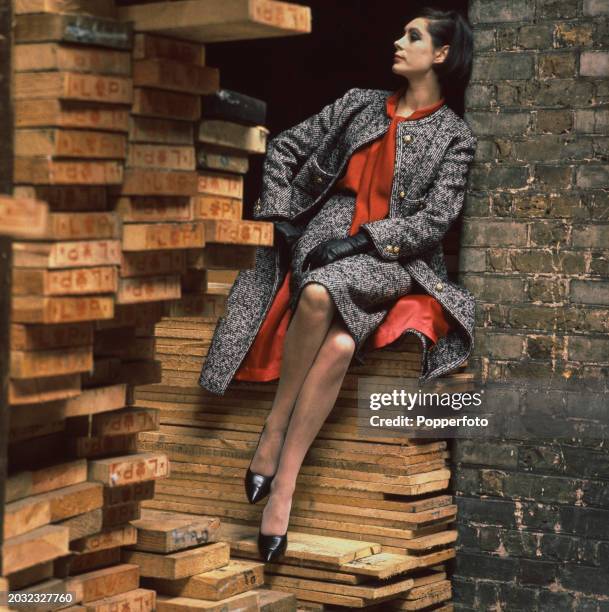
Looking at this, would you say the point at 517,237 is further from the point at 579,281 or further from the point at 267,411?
the point at 267,411

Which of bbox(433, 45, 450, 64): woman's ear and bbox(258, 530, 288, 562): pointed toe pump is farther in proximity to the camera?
bbox(433, 45, 450, 64): woman's ear

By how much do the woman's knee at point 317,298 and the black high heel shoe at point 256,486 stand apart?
68 cm

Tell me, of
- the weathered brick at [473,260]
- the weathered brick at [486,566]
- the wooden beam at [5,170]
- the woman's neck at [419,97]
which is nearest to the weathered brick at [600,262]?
the weathered brick at [473,260]

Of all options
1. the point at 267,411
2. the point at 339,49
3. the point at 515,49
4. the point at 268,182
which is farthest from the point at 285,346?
the point at 339,49

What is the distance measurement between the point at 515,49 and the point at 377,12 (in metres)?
1.57

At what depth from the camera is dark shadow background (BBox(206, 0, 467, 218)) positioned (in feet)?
23.3

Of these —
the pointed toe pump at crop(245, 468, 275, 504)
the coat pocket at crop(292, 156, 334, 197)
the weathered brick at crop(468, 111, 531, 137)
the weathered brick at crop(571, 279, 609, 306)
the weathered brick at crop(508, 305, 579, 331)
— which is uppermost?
the weathered brick at crop(468, 111, 531, 137)

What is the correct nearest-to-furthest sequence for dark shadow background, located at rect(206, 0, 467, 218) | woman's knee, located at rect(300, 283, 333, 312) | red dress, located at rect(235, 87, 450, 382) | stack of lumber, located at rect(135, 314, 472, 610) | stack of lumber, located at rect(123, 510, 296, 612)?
1. stack of lumber, located at rect(123, 510, 296, 612)
2. woman's knee, located at rect(300, 283, 333, 312)
3. stack of lumber, located at rect(135, 314, 472, 610)
4. red dress, located at rect(235, 87, 450, 382)
5. dark shadow background, located at rect(206, 0, 467, 218)

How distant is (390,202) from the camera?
5613mm

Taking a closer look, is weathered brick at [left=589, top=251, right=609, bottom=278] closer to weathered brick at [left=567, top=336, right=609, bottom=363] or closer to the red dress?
weathered brick at [left=567, top=336, right=609, bottom=363]

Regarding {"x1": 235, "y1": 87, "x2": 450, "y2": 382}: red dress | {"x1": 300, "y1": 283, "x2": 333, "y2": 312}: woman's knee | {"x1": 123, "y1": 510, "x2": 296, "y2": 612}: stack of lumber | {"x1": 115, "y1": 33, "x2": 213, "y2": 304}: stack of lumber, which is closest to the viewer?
{"x1": 115, "y1": 33, "x2": 213, "y2": 304}: stack of lumber

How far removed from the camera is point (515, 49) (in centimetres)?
566

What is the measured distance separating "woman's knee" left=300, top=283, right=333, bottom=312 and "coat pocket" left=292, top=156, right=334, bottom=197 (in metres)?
0.74

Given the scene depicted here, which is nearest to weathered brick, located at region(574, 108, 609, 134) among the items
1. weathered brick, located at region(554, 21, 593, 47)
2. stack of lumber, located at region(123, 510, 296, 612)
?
weathered brick, located at region(554, 21, 593, 47)
